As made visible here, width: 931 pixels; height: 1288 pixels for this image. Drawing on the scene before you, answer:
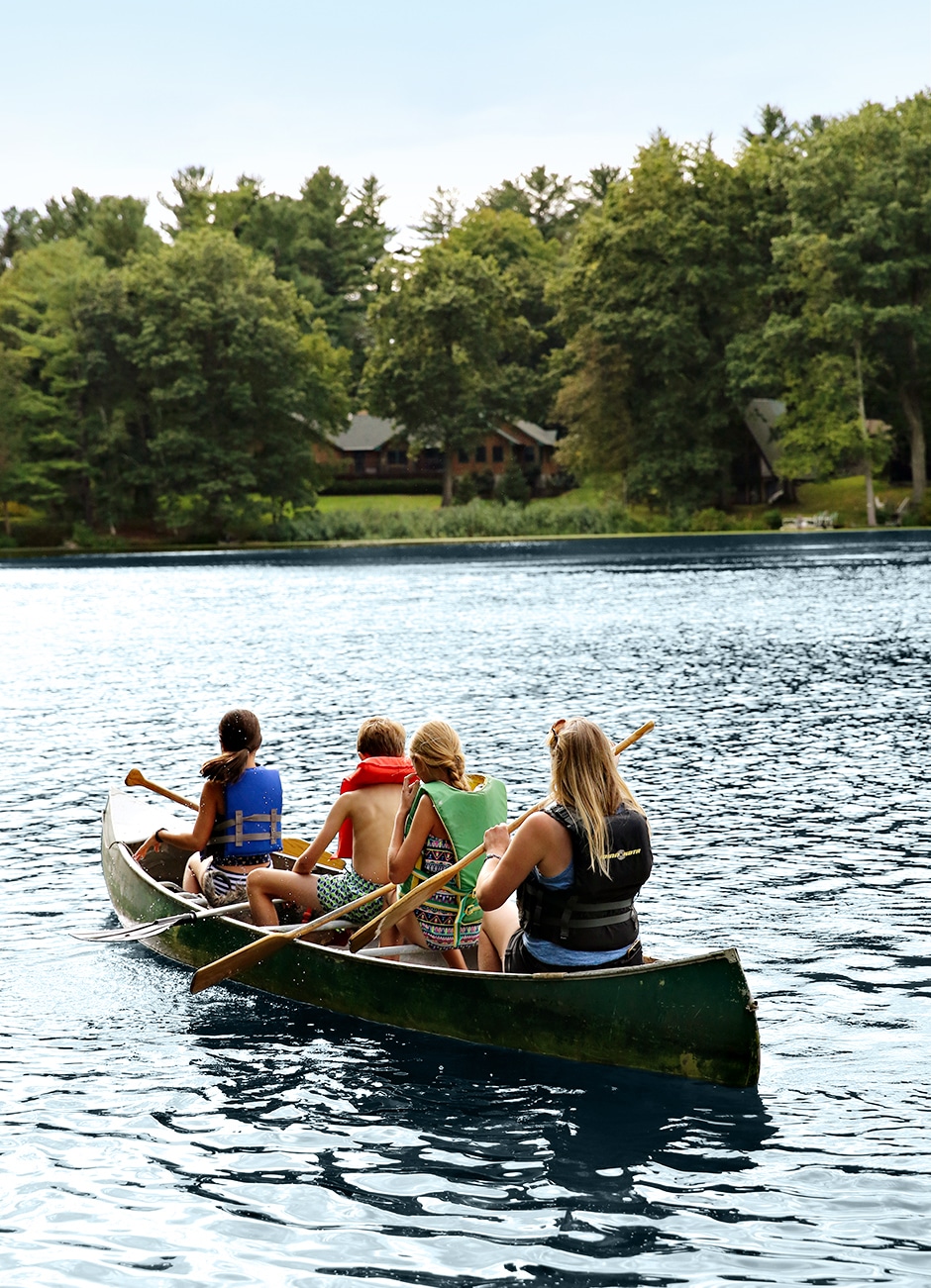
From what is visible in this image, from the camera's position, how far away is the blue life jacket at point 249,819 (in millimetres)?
9102

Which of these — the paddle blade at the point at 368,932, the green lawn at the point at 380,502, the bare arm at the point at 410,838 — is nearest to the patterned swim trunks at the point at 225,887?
the paddle blade at the point at 368,932

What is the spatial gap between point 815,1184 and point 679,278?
79.7m

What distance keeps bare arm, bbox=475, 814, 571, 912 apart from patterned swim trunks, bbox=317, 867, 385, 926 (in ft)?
6.09

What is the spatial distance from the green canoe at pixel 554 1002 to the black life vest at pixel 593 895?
0.71 feet

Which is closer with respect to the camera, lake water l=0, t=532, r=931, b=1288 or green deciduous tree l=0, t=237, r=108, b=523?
lake water l=0, t=532, r=931, b=1288

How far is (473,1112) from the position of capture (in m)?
6.95

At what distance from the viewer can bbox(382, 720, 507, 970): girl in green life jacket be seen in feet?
24.1

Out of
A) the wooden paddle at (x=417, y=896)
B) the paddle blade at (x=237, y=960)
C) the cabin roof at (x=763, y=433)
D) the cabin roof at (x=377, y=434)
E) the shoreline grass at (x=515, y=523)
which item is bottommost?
the paddle blade at (x=237, y=960)

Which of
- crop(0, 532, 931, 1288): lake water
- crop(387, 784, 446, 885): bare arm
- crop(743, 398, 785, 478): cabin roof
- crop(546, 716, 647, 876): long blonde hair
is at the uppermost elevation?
crop(743, 398, 785, 478): cabin roof

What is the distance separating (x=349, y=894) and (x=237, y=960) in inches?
29.6

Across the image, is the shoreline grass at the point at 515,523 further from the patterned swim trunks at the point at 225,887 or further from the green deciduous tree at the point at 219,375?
the patterned swim trunks at the point at 225,887

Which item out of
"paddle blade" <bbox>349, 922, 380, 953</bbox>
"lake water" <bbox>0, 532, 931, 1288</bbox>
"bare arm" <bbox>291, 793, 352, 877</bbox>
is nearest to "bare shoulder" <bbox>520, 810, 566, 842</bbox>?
"lake water" <bbox>0, 532, 931, 1288</bbox>

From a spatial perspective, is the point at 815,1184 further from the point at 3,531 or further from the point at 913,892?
the point at 3,531

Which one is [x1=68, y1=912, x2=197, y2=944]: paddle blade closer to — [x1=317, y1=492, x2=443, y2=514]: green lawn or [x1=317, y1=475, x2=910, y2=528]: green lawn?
[x1=317, y1=475, x2=910, y2=528]: green lawn
